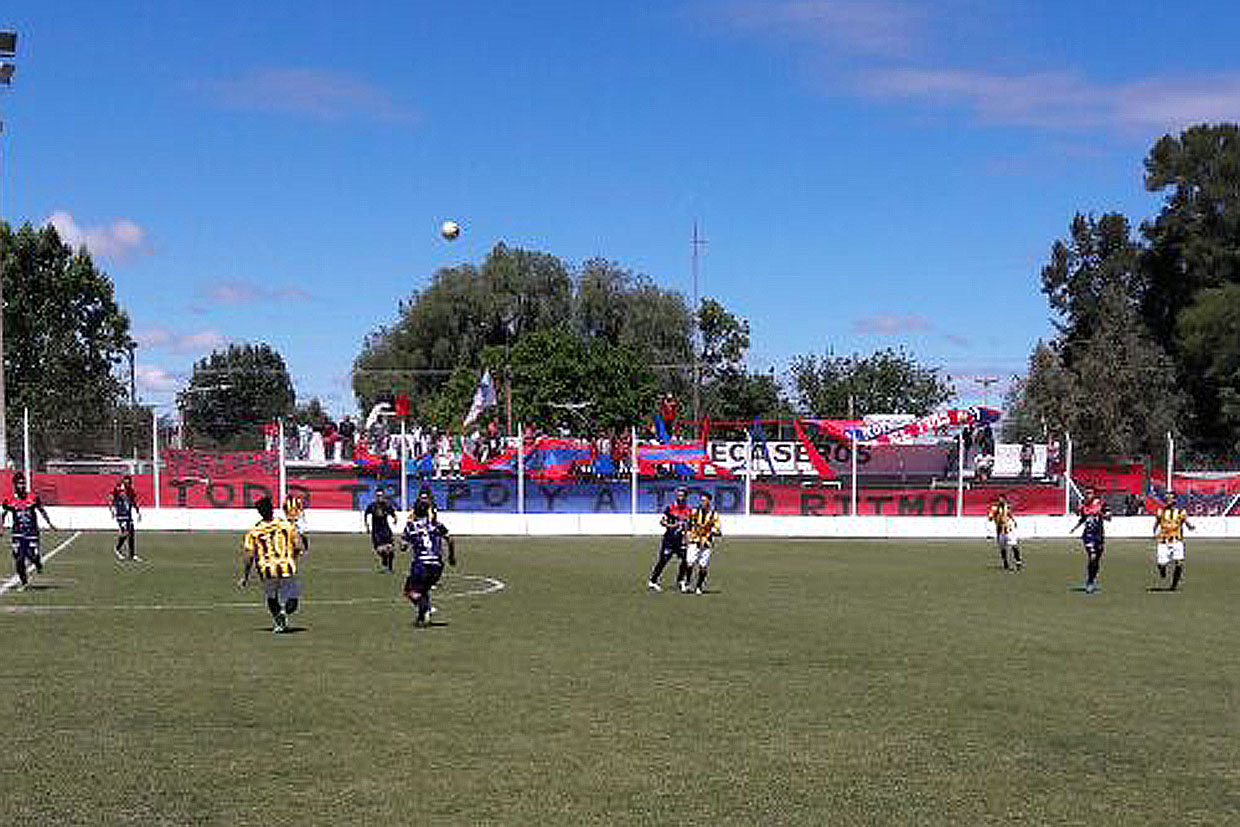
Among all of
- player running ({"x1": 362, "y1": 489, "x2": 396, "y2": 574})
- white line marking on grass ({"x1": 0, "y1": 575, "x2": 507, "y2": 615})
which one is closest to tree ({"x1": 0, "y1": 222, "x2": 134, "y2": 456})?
player running ({"x1": 362, "y1": 489, "x2": 396, "y2": 574})

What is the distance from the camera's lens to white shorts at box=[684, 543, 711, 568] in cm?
2778

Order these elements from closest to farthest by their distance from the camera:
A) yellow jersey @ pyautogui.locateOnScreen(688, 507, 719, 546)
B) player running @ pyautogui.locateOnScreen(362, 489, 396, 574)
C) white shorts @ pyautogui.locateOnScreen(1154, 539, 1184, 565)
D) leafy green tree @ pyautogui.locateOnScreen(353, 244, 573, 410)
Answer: yellow jersey @ pyautogui.locateOnScreen(688, 507, 719, 546) < white shorts @ pyautogui.locateOnScreen(1154, 539, 1184, 565) < player running @ pyautogui.locateOnScreen(362, 489, 396, 574) < leafy green tree @ pyautogui.locateOnScreen(353, 244, 573, 410)

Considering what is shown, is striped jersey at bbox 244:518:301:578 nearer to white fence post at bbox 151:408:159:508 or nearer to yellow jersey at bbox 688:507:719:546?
yellow jersey at bbox 688:507:719:546

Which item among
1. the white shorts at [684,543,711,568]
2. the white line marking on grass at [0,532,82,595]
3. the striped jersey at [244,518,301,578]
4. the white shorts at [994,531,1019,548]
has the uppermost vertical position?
the striped jersey at [244,518,301,578]

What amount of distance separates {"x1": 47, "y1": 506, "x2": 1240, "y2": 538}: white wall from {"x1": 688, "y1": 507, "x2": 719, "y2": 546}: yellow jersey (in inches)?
839

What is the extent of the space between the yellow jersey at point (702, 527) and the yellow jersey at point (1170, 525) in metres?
9.53

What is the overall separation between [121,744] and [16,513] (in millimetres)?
15907

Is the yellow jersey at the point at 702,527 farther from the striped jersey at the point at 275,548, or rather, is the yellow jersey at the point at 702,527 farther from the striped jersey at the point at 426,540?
the striped jersey at the point at 275,548

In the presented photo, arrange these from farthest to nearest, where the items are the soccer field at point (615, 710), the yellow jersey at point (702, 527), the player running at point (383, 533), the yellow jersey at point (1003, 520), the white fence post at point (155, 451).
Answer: the white fence post at point (155, 451) → the yellow jersey at point (1003, 520) → the player running at point (383, 533) → the yellow jersey at point (702, 527) → the soccer field at point (615, 710)

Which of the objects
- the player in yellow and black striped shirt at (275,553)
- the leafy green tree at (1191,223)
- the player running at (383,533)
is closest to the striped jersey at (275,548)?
the player in yellow and black striped shirt at (275,553)

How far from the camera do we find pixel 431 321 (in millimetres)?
93625

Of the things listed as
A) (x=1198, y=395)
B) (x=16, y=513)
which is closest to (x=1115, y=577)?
(x=16, y=513)

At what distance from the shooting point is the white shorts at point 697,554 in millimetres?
27781

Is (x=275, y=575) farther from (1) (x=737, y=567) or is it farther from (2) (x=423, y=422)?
(2) (x=423, y=422)
